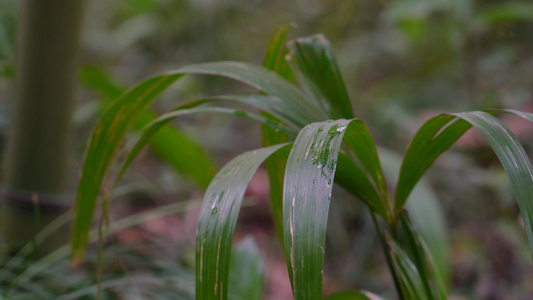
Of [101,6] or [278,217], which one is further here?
[101,6]

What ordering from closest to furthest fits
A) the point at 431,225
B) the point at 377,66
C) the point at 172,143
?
the point at 431,225, the point at 172,143, the point at 377,66

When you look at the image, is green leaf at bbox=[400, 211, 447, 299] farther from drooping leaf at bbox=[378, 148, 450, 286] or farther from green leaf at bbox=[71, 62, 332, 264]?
drooping leaf at bbox=[378, 148, 450, 286]

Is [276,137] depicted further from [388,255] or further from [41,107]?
[41,107]

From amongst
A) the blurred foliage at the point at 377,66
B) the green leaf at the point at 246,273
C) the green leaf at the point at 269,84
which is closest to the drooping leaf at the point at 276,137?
the green leaf at the point at 269,84

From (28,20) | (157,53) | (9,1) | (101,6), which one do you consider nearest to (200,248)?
(28,20)

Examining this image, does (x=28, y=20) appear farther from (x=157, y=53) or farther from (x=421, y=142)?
(x=157, y=53)

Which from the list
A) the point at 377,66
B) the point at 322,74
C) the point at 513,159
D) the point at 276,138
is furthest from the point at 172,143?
the point at 377,66

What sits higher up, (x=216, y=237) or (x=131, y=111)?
(x=131, y=111)
